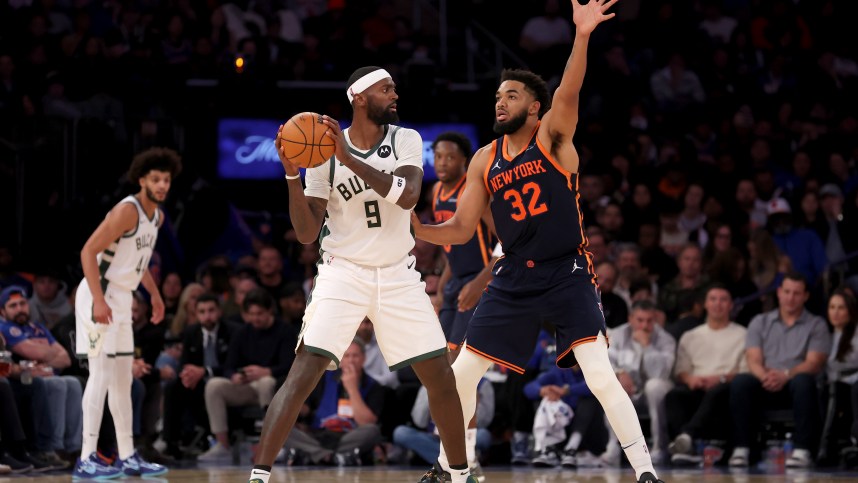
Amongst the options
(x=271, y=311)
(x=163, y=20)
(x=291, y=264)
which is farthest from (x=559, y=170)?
(x=163, y=20)

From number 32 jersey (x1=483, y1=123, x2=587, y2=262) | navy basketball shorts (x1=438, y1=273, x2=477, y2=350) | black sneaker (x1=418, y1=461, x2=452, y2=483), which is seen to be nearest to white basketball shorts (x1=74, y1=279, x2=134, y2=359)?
navy basketball shorts (x1=438, y1=273, x2=477, y2=350)

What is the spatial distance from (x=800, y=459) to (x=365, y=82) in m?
5.66

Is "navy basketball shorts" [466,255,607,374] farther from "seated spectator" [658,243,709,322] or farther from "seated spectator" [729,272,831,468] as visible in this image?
"seated spectator" [658,243,709,322]

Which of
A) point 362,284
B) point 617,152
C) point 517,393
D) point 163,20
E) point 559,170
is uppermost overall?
point 163,20

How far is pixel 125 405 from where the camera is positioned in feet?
31.8

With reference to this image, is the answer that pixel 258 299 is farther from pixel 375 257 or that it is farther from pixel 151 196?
pixel 375 257

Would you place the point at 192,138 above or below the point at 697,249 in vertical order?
above

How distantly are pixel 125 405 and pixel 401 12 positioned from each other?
10194mm

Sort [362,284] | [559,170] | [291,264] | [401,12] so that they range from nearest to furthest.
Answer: [362,284] < [559,170] < [291,264] < [401,12]

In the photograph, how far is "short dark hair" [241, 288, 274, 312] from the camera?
11906mm

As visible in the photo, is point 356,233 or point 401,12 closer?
point 356,233

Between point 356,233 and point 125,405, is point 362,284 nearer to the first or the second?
point 356,233

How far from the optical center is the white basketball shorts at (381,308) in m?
6.48

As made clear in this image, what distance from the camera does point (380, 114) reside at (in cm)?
669
